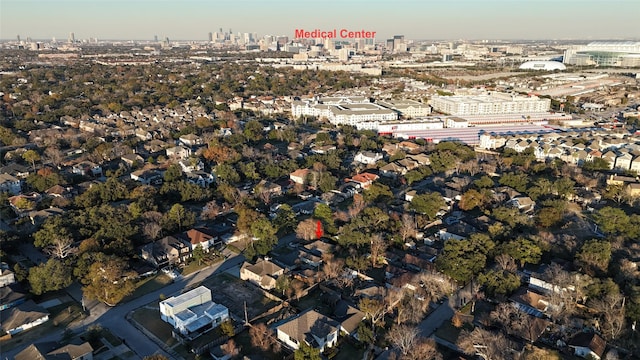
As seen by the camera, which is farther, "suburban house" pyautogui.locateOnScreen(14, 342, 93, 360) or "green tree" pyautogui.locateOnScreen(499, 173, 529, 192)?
"green tree" pyautogui.locateOnScreen(499, 173, 529, 192)

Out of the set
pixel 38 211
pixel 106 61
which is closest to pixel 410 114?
pixel 38 211

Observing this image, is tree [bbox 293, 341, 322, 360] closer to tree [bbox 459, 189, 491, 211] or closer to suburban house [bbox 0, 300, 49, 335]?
suburban house [bbox 0, 300, 49, 335]

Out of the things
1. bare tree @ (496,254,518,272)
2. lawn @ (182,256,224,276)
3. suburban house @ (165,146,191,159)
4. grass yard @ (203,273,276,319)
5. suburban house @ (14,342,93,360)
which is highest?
suburban house @ (165,146,191,159)

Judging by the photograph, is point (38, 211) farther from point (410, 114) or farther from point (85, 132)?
point (410, 114)

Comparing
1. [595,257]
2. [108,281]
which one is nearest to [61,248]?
[108,281]

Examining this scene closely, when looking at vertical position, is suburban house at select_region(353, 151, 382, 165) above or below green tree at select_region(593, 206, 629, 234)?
above

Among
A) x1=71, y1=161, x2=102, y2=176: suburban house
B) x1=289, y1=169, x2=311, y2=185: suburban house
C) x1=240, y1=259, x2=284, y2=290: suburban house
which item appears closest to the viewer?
x1=240, y1=259, x2=284, y2=290: suburban house

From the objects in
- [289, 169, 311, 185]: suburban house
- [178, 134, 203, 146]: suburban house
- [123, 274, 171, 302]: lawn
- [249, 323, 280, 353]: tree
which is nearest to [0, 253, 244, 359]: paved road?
[123, 274, 171, 302]: lawn

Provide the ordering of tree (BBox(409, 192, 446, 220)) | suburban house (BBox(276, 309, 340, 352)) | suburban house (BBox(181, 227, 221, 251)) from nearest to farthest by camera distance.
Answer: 1. suburban house (BBox(276, 309, 340, 352))
2. suburban house (BBox(181, 227, 221, 251))
3. tree (BBox(409, 192, 446, 220))
